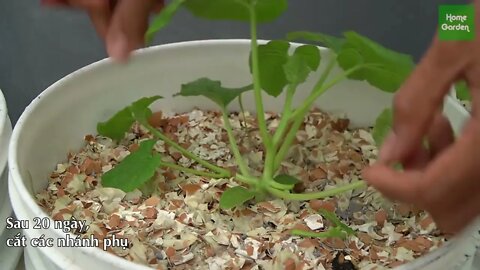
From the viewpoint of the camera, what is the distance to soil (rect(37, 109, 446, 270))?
0.40 metres

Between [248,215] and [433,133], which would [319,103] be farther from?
[433,133]

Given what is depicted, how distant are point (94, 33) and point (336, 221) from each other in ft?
1.28

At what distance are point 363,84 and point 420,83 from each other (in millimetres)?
278

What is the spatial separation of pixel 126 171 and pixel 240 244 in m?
0.09

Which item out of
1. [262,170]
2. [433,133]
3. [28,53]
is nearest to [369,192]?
[262,170]

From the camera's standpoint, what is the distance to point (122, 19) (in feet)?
0.94

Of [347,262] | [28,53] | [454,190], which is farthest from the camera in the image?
[28,53]

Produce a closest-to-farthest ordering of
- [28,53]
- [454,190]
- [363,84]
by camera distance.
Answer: [454,190] → [363,84] → [28,53]

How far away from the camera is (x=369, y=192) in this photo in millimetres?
462

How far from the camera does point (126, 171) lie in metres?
0.44

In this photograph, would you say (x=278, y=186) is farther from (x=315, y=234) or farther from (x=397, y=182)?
(x=397, y=182)

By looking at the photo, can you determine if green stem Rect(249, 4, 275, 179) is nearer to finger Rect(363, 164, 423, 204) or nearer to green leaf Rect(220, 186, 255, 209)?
green leaf Rect(220, 186, 255, 209)

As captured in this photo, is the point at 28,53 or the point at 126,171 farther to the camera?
the point at 28,53

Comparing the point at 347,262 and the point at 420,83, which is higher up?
the point at 420,83
